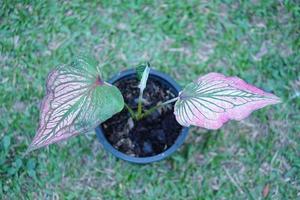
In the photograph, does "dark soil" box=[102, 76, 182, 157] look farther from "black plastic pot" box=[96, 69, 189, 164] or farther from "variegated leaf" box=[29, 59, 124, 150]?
"variegated leaf" box=[29, 59, 124, 150]

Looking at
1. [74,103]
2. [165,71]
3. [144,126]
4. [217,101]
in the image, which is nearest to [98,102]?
[74,103]

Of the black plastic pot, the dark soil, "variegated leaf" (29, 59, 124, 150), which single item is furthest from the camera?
the dark soil

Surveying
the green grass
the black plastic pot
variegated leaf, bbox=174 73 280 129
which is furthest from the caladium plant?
the green grass

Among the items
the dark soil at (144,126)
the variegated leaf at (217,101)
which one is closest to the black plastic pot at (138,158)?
the dark soil at (144,126)

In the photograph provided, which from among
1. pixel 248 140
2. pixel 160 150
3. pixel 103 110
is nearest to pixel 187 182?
pixel 160 150

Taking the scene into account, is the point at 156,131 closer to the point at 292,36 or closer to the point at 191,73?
the point at 191,73

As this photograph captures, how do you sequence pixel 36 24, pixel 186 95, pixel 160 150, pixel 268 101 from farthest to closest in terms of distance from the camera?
pixel 36 24 → pixel 160 150 → pixel 186 95 → pixel 268 101
